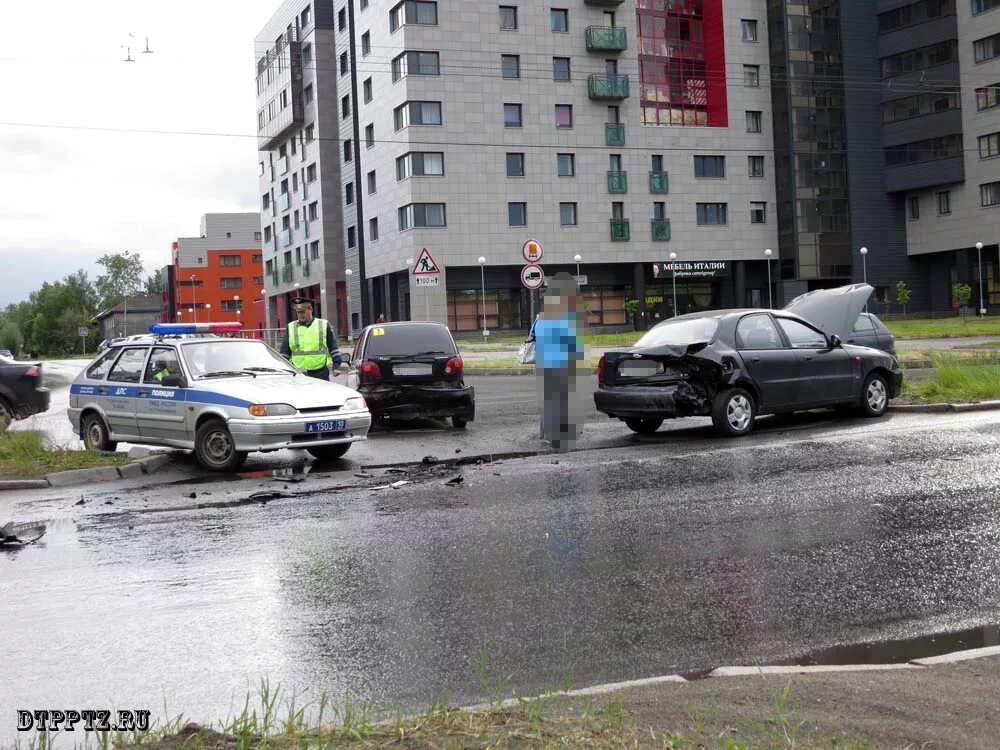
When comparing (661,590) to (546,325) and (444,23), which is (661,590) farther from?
(444,23)

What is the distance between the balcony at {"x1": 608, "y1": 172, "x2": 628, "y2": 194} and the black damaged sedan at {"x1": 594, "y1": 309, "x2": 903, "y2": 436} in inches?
1864

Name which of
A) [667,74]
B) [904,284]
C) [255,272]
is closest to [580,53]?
[667,74]

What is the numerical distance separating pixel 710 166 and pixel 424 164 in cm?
1814

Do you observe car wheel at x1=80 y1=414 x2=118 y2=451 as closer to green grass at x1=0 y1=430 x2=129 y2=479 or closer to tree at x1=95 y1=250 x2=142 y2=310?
green grass at x1=0 y1=430 x2=129 y2=479

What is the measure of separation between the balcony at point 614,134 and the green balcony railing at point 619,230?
4500mm

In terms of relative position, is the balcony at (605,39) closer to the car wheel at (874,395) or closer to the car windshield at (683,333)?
the car wheel at (874,395)

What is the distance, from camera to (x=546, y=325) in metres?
11.9

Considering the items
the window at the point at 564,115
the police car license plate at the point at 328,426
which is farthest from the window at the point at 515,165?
the police car license plate at the point at 328,426

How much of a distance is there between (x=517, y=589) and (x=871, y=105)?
67.4 metres

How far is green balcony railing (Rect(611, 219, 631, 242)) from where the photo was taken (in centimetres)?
6072

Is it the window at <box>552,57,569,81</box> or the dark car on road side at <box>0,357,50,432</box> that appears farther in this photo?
the window at <box>552,57,569,81</box>

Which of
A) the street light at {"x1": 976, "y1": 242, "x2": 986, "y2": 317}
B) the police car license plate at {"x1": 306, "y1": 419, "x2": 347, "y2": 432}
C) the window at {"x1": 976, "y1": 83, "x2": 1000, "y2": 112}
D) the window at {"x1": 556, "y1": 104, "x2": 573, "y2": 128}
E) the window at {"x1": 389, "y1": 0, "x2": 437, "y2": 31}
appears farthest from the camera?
the window at {"x1": 976, "y1": 83, "x2": 1000, "y2": 112}

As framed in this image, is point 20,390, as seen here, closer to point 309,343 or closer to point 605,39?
point 309,343

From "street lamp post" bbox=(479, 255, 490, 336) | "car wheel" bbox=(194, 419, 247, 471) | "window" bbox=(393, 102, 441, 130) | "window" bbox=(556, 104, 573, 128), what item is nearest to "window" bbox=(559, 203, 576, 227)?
"window" bbox=(556, 104, 573, 128)
